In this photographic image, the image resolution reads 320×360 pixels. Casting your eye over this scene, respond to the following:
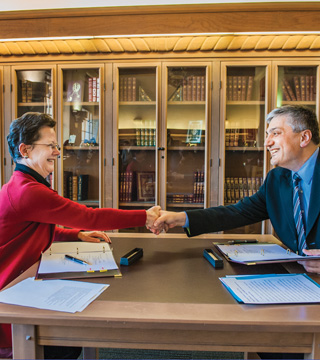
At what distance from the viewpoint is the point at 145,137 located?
297cm

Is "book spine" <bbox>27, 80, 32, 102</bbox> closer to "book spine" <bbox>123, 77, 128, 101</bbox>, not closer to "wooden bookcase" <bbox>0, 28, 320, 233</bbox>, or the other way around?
"wooden bookcase" <bbox>0, 28, 320, 233</bbox>

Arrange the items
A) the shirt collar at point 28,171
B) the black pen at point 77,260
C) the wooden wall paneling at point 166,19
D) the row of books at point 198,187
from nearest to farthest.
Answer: the black pen at point 77,260 → the shirt collar at point 28,171 → the wooden wall paneling at point 166,19 → the row of books at point 198,187

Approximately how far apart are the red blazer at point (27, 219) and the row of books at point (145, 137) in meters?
1.71

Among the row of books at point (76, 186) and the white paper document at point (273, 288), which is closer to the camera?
the white paper document at point (273, 288)

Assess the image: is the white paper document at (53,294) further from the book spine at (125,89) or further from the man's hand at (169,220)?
the book spine at (125,89)

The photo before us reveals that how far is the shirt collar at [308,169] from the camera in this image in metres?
1.49

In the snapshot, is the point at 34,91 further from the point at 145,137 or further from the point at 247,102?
the point at 247,102

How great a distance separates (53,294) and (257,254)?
0.80 meters

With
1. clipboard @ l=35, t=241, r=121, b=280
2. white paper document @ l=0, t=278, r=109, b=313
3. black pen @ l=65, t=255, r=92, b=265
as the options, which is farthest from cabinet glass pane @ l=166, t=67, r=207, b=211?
white paper document @ l=0, t=278, r=109, b=313

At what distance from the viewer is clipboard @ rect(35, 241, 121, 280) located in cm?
103

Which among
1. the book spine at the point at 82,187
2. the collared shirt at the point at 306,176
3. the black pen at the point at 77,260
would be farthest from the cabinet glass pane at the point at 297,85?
the black pen at the point at 77,260

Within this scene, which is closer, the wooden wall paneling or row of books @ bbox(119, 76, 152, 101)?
the wooden wall paneling

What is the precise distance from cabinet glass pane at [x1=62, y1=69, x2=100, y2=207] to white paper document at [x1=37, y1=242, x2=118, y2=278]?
163cm

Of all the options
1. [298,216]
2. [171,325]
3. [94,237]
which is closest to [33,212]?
[94,237]
